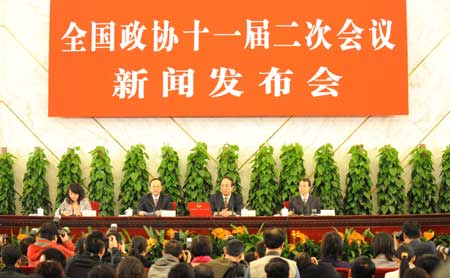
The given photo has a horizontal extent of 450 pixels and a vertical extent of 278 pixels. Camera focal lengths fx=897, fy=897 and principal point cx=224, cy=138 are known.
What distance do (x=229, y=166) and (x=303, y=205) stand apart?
1.30m

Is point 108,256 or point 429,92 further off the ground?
point 429,92

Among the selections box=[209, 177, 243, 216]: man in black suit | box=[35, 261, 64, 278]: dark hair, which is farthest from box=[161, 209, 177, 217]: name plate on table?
box=[35, 261, 64, 278]: dark hair

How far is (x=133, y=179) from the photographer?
436 inches

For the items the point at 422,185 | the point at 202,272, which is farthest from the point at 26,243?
the point at 422,185

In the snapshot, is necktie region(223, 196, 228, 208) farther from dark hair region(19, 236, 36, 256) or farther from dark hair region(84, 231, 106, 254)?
dark hair region(84, 231, 106, 254)

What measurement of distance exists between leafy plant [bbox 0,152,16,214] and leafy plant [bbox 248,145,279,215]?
301 centimetres

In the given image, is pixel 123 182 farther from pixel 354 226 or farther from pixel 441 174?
pixel 441 174

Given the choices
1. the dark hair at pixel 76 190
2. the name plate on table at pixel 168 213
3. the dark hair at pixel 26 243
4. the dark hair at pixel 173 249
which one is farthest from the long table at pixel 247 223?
the dark hair at pixel 173 249

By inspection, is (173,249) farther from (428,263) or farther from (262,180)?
(262,180)

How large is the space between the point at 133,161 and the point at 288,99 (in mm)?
2087

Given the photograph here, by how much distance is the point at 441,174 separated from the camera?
→ 11180mm

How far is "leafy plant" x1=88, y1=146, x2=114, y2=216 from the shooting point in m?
11.1

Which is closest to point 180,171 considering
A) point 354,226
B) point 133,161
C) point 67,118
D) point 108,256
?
point 133,161

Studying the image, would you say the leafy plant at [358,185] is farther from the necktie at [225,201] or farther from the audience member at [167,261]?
the audience member at [167,261]
